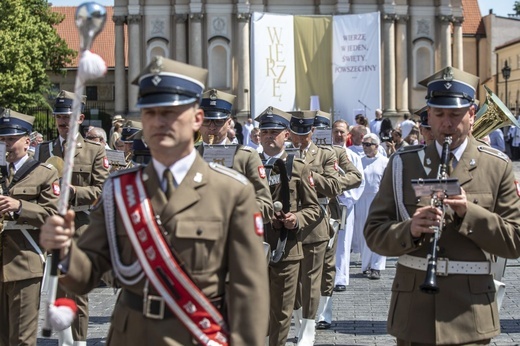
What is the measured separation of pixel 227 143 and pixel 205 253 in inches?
163

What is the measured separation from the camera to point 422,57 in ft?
213

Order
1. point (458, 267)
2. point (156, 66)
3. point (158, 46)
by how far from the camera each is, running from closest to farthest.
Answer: point (156, 66)
point (458, 267)
point (158, 46)

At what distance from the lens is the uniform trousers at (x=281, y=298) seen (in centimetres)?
916

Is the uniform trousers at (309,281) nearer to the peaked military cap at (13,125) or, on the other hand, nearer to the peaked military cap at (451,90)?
the peaked military cap at (13,125)

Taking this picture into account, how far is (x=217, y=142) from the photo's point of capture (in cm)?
858

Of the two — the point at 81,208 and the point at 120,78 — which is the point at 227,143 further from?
the point at 120,78

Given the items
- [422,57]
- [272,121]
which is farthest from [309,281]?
[422,57]

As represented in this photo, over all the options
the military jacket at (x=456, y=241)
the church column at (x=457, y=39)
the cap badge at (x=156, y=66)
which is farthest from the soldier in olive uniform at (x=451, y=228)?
the church column at (x=457, y=39)

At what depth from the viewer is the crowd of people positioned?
4.57 meters

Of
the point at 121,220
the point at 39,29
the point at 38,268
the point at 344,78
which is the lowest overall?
the point at 38,268

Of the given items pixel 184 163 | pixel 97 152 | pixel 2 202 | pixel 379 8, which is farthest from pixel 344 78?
pixel 184 163

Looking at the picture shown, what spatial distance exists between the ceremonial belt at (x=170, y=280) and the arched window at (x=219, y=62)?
57516 mm

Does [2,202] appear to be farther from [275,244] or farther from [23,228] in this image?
[275,244]

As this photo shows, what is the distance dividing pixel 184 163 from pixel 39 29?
5909 centimetres
